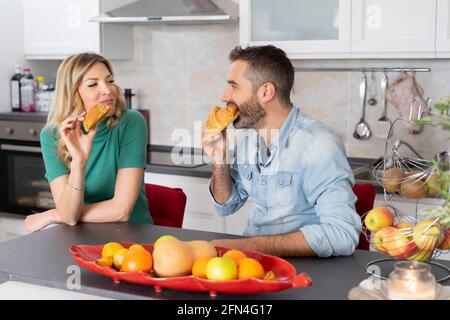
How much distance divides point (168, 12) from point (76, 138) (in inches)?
53.6

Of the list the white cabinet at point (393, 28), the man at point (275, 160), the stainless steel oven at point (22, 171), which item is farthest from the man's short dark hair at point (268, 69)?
the stainless steel oven at point (22, 171)

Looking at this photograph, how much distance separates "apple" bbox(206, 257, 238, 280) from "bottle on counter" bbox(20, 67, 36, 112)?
9.48 ft

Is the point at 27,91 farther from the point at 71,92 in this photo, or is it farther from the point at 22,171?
the point at 71,92

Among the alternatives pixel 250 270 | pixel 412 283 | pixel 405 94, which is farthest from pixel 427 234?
pixel 405 94

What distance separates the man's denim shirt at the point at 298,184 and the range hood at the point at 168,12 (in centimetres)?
127

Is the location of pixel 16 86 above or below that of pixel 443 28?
below

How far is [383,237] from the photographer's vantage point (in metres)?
1.61

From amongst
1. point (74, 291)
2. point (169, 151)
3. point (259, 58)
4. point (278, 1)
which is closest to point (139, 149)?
point (259, 58)

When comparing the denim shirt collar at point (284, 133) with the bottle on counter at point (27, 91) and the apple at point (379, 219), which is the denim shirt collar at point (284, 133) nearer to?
the apple at point (379, 219)

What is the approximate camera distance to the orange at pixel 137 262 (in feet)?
5.38

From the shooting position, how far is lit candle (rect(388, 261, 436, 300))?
142 centimetres

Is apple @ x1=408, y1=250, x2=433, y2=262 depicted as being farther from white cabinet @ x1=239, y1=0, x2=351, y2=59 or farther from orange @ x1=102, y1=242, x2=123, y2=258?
white cabinet @ x1=239, y1=0, x2=351, y2=59
